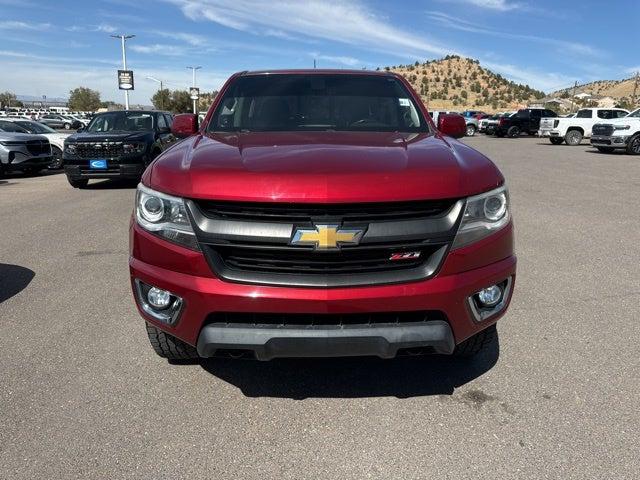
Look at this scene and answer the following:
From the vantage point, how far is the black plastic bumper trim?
2459 millimetres

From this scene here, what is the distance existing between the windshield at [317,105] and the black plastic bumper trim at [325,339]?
1.68 meters

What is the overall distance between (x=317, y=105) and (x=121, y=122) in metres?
9.38

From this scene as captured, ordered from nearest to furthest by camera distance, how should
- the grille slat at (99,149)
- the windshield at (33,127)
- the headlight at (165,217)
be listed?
the headlight at (165,217) → the grille slat at (99,149) → the windshield at (33,127)

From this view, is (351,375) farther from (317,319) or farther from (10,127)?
(10,127)

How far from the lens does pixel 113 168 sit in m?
10.9

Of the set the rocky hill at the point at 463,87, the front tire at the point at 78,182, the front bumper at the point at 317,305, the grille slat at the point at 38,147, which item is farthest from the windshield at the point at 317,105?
the rocky hill at the point at 463,87

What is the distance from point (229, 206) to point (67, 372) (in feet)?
5.50

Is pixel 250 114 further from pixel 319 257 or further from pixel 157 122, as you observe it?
pixel 157 122

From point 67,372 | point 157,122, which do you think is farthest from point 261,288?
point 157,122

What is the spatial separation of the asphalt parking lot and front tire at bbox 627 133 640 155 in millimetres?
18875

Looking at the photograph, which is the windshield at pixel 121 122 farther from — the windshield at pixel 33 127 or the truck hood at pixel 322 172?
the truck hood at pixel 322 172

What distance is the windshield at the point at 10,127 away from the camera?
15.7 meters

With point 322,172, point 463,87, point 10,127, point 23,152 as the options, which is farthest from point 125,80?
point 463,87

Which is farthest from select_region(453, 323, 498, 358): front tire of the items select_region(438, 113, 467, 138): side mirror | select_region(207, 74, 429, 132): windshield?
select_region(438, 113, 467, 138): side mirror
